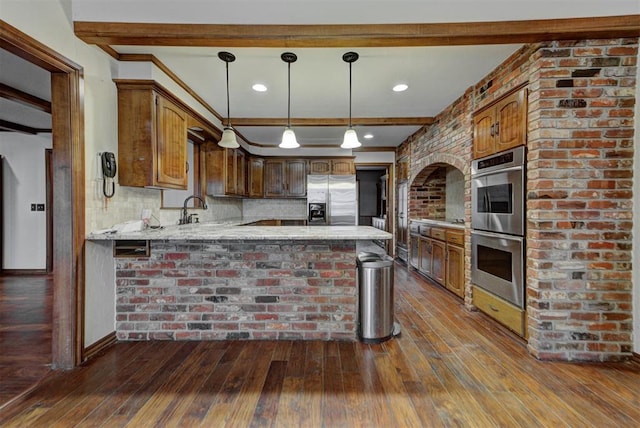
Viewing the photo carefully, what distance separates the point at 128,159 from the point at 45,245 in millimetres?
3628

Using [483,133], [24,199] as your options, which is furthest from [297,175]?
[24,199]

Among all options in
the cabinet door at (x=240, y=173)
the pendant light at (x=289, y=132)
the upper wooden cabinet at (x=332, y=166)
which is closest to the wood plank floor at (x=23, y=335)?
the pendant light at (x=289, y=132)

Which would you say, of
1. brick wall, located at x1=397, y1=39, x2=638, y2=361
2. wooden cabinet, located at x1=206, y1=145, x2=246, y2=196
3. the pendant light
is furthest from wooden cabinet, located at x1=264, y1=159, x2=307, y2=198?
brick wall, located at x1=397, y1=39, x2=638, y2=361

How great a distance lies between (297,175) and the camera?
6035mm

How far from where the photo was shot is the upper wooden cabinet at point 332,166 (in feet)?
19.8

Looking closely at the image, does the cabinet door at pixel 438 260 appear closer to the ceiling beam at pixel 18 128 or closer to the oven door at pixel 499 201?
the oven door at pixel 499 201

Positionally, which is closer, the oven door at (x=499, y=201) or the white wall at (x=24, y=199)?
the oven door at (x=499, y=201)

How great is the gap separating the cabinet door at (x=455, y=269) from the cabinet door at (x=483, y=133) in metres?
1.14

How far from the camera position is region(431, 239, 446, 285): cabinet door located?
3915mm

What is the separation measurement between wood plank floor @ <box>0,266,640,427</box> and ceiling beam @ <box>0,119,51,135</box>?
4.09 m

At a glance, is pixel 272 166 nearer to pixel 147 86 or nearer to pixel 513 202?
pixel 147 86

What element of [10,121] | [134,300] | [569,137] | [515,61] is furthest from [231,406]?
[10,121]

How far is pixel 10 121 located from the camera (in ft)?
13.6

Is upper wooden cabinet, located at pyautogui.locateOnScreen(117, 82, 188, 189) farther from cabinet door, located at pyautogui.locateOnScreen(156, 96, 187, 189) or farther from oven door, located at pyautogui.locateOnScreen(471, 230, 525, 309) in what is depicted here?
oven door, located at pyautogui.locateOnScreen(471, 230, 525, 309)
